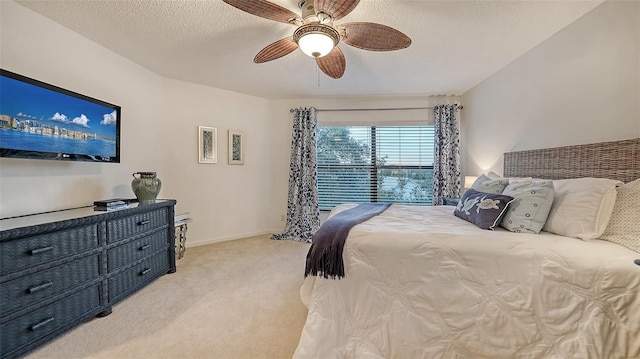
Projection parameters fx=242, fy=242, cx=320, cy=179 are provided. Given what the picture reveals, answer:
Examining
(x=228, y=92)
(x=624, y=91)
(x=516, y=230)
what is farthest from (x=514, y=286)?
(x=228, y=92)

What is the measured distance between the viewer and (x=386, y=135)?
414 centimetres

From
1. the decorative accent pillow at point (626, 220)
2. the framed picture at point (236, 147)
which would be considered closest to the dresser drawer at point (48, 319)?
the framed picture at point (236, 147)

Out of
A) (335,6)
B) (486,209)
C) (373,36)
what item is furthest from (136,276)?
(486,209)

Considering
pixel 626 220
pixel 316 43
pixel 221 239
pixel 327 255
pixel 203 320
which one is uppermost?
pixel 316 43

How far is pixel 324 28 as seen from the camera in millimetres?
1690

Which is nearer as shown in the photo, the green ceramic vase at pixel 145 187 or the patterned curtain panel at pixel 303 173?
the green ceramic vase at pixel 145 187

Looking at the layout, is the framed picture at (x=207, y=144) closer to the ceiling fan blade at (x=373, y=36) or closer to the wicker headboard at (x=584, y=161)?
the ceiling fan blade at (x=373, y=36)

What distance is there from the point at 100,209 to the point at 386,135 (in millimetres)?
3797

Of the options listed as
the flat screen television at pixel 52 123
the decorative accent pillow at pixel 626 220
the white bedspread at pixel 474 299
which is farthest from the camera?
the flat screen television at pixel 52 123

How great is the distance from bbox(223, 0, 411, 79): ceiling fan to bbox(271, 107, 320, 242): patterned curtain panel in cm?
206

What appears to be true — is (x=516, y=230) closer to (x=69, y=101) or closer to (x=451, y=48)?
(x=451, y=48)

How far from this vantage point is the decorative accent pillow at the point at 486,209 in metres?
1.68

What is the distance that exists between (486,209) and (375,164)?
2.50 m

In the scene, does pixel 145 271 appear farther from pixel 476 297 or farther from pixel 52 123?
pixel 476 297
